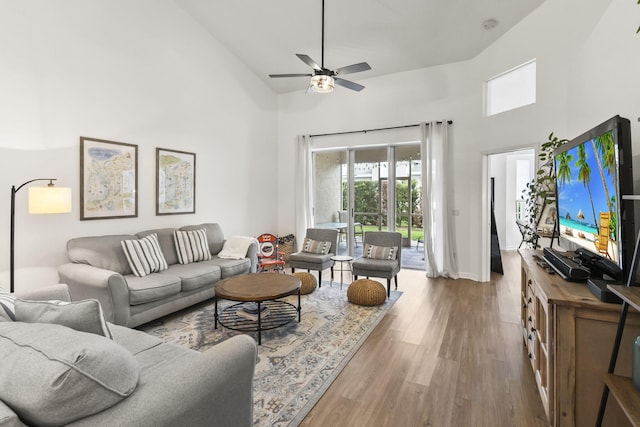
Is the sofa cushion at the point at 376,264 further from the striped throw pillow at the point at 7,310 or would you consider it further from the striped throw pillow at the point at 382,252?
the striped throw pillow at the point at 7,310

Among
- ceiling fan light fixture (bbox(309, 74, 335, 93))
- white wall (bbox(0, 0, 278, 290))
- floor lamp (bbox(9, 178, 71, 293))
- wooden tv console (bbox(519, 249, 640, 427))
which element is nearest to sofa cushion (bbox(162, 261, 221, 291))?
white wall (bbox(0, 0, 278, 290))

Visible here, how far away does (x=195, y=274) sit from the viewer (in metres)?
3.73

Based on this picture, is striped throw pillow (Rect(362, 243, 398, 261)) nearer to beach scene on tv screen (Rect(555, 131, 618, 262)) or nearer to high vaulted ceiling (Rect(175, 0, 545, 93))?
beach scene on tv screen (Rect(555, 131, 618, 262))

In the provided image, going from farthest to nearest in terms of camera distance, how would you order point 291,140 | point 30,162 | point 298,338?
point 291,140, point 30,162, point 298,338

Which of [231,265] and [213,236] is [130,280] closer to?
[231,265]

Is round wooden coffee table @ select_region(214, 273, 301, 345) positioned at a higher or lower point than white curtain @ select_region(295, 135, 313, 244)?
lower

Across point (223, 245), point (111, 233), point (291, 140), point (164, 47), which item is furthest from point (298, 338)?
point (291, 140)

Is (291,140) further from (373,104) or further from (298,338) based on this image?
(298,338)

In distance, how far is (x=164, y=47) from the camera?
14.8ft

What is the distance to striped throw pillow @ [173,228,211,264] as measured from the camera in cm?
427

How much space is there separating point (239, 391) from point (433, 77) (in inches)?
217

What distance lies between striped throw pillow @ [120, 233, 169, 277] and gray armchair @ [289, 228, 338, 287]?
179cm

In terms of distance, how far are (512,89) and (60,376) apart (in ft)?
18.3

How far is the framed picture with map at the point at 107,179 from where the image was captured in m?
3.73
